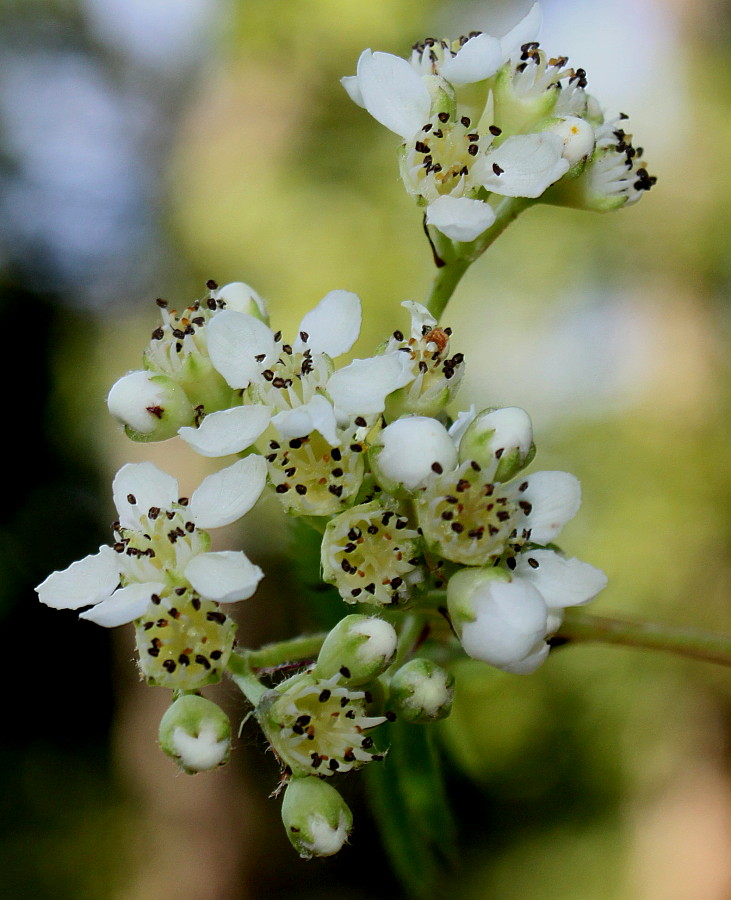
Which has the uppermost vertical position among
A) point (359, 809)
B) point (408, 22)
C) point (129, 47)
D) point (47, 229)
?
point (129, 47)

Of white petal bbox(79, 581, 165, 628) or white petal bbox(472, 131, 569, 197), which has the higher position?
white petal bbox(472, 131, 569, 197)

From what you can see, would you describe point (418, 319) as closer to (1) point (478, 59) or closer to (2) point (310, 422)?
(2) point (310, 422)

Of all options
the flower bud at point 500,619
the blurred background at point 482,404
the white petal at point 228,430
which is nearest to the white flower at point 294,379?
the white petal at point 228,430

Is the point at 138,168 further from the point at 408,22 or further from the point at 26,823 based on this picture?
the point at 26,823

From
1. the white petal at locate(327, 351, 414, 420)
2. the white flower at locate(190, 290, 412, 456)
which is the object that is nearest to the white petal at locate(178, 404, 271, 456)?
the white flower at locate(190, 290, 412, 456)

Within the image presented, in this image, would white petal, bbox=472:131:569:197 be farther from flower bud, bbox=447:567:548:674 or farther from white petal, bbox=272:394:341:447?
flower bud, bbox=447:567:548:674

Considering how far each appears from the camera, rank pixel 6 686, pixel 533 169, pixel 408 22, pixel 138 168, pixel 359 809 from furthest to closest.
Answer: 1. pixel 138 168
2. pixel 6 686
3. pixel 359 809
4. pixel 408 22
5. pixel 533 169

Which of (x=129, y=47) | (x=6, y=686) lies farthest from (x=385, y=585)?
(x=129, y=47)
